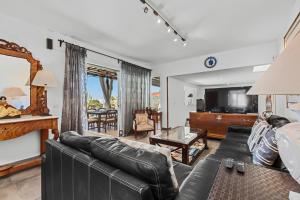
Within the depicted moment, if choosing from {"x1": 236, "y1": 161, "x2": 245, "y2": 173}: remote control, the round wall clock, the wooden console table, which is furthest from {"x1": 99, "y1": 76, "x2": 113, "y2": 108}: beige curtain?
{"x1": 236, "y1": 161, "x2": 245, "y2": 173}: remote control

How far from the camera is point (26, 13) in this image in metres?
2.48

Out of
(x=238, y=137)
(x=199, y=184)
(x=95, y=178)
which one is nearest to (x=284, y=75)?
(x=199, y=184)

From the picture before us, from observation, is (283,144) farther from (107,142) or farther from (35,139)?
(35,139)

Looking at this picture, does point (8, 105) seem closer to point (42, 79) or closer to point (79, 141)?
point (42, 79)

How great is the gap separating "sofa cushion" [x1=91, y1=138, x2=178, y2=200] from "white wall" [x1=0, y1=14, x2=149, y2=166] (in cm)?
253

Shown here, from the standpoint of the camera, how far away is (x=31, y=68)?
9.09 ft

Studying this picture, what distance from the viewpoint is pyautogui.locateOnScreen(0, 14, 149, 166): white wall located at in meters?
2.53

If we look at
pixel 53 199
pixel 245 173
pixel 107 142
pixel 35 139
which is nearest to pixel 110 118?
pixel 35 139

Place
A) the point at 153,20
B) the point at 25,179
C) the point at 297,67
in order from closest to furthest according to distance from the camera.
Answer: the point at 297,67, the point at 25,179, the point at 153,20

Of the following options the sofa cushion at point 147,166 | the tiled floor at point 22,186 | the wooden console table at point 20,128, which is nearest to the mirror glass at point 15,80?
the wooden console table at point 20,128

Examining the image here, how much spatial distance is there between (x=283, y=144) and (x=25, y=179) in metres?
2.94

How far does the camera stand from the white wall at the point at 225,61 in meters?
3.75

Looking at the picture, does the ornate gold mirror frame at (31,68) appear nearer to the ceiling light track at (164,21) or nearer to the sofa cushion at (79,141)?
the sofa cushion at (79,141)

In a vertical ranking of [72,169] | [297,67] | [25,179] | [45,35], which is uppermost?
[45,35]
